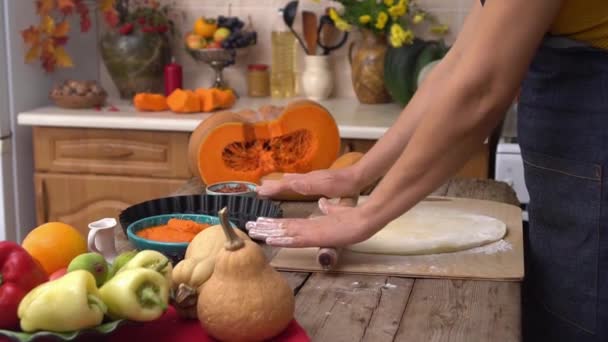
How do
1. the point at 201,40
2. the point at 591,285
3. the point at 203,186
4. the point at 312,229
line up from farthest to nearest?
1. the point at 201,40
2. the point at 203,186
3. the point at 591,285
4. the point at 312,229

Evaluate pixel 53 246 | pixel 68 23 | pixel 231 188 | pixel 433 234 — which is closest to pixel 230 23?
pixel 68 23

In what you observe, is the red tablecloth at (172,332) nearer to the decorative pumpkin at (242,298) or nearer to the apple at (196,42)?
the decorative pumpkin at (242,298)

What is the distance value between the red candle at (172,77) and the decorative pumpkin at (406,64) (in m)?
0.79

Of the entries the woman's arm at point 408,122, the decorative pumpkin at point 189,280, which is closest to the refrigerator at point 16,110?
the woman's arm at point 408,122

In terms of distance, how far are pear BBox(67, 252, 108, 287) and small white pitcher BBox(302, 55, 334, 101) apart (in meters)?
2.19

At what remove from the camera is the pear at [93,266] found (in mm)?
855

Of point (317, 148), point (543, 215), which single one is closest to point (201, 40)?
point (317, 148)

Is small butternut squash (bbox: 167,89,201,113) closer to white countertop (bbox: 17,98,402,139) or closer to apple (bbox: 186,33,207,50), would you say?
white countertop (bbox: 17,98,402,139)

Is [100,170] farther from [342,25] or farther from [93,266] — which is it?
[93,266]

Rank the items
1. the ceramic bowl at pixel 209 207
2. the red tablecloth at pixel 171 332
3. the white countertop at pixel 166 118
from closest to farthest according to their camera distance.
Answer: the red tablecloth at pixel 171 332 < the ceramic bowl at pixel 209 207 < the white countertop at pixel 166 118

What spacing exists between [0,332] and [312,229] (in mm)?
504

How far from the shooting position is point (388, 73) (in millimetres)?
2748

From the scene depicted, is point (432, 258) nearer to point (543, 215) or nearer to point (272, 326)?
point (543, 215)

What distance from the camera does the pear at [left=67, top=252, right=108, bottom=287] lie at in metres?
0.86
